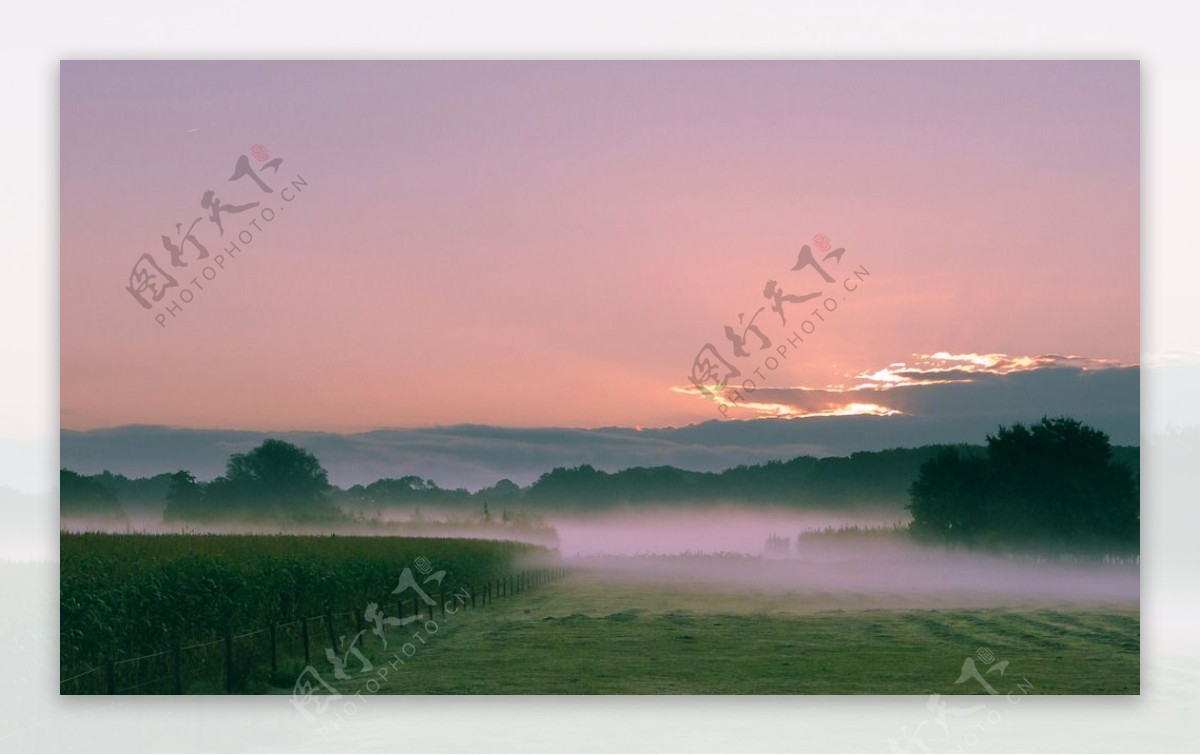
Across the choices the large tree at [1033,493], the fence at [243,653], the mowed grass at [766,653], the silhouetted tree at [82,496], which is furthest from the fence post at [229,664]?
the large tree at [1033,493]

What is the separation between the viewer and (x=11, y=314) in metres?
10.3

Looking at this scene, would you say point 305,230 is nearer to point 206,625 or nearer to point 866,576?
point 206,625

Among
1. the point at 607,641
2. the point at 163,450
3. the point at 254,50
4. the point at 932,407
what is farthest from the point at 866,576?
the point at 254,50

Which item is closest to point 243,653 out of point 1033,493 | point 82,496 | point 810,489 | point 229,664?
point 229,664

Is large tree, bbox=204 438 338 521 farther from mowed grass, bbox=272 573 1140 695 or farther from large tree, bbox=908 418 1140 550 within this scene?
large tree, bbox=908 418 1140 550

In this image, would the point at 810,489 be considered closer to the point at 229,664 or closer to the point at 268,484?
the point at 268,484

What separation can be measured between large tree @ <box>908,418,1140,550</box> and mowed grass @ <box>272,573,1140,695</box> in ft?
1.93

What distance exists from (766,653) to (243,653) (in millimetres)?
4014

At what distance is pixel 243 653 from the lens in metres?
10.6

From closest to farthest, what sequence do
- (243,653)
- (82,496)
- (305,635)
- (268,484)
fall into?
1. (82,496)
2. (268,484)
3. (243,653)
4. (305,635)

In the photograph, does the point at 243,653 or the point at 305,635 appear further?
the point at 305,635

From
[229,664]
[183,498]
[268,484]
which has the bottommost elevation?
[229,664]

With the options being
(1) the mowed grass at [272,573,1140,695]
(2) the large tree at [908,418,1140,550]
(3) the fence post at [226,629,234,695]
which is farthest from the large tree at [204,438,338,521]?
(2) the large tree at [908,418,1140,550]

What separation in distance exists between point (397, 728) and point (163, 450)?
2.73 metres
